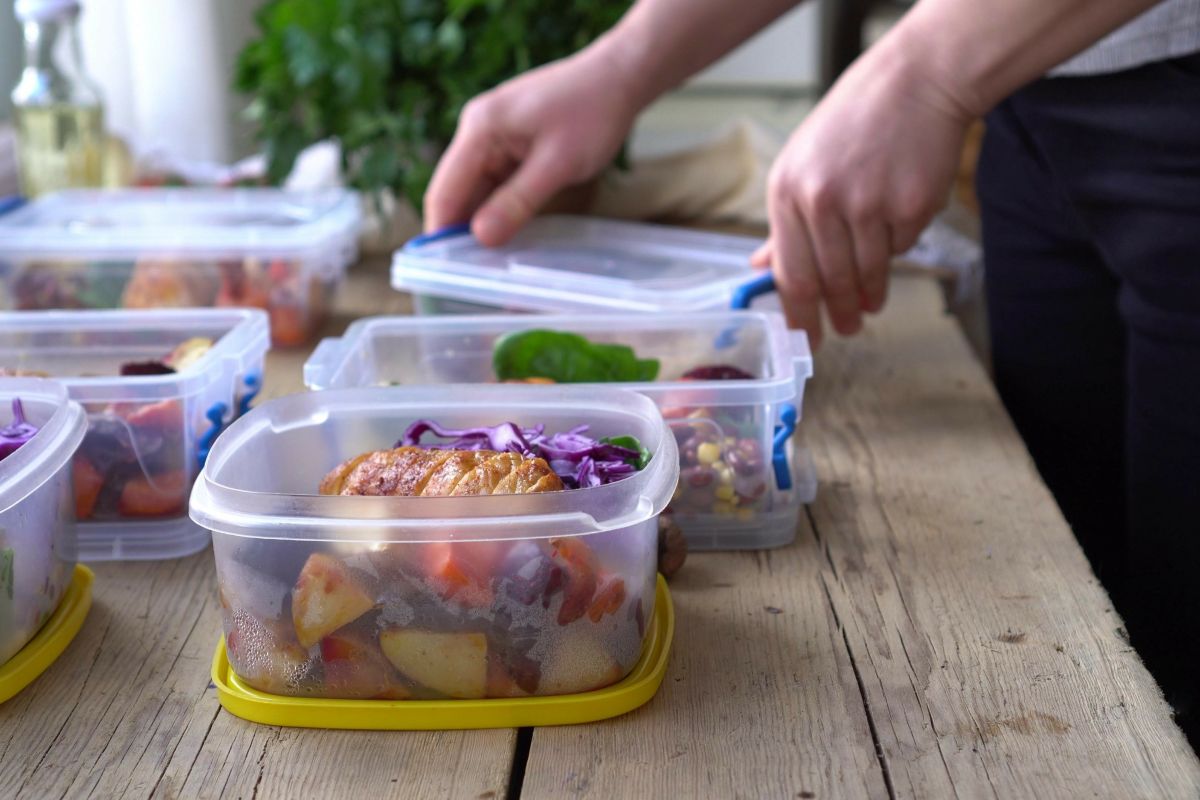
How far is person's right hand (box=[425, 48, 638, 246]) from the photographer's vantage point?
1.25 metres

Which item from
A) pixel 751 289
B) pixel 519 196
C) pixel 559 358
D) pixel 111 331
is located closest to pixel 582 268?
pixel 519 196

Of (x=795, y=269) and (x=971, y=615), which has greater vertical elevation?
(x=795, y=269)

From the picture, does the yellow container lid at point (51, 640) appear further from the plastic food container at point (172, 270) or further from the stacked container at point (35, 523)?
the plastic food container at point (172, 270)

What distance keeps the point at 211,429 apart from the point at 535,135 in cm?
54

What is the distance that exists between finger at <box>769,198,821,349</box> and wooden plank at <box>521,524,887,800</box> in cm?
37

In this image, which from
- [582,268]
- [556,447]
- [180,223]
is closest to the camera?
[556,447]

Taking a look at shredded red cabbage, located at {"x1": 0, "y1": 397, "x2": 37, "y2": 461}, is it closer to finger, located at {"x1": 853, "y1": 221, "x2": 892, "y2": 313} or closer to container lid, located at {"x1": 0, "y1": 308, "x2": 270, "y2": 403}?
container lid, located at {"x1": 0, "y1": 308, "x2": 270, "y2": 403}

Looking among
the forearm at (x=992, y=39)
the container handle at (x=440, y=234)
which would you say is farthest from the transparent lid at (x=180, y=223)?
the forearm at (x=992, y=39)

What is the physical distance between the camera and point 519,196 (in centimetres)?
127

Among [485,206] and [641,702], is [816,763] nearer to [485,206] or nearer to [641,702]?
[641,702]

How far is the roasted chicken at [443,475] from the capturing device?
2.07ft

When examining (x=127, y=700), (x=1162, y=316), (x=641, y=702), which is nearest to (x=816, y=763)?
(x=641, y=702)

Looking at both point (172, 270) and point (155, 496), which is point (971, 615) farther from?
point (172, 270)

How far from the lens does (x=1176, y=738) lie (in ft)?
1.99
